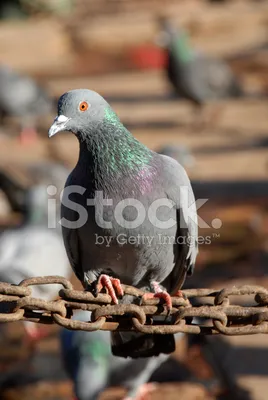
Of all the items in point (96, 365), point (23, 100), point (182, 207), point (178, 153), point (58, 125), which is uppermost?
point (58, 125)

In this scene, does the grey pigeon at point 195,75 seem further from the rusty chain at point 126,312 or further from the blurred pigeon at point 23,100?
the rusty chain at point 126,312

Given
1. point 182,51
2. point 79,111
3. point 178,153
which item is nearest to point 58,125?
point 79,111

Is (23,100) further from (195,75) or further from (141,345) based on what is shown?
(141,345)

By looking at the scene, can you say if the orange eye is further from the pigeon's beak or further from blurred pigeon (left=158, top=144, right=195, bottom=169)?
blurred pigeon (left=158, top=144, right=195, bottom=169)

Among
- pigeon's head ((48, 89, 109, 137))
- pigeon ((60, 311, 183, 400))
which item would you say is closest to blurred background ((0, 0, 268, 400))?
Result: pigeon ((60, 311, 183, 400))

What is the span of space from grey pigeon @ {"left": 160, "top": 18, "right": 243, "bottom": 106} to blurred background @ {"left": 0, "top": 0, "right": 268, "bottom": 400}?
0.02 m

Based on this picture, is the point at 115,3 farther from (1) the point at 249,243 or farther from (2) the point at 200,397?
(2) the point at 200,397

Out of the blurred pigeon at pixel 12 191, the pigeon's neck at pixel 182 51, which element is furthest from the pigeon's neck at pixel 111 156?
the pigeon's neck at pixel 182 51

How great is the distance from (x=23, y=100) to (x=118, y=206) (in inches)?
327

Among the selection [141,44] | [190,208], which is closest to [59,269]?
[190,208]

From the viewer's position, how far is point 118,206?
3521 mm

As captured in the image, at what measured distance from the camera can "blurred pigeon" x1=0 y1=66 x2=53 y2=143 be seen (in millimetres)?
11484

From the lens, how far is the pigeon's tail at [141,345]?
367 centimetres

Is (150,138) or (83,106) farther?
(150,138)
